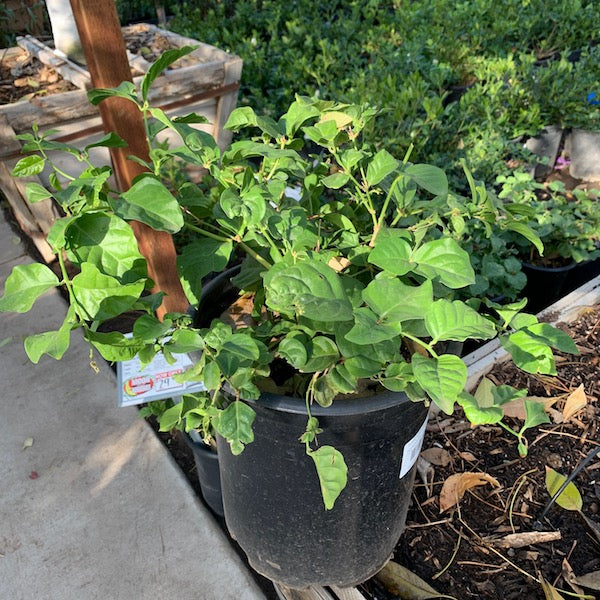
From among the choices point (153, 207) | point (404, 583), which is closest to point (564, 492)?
point (404, 583)

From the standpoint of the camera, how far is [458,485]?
1478 millimetres

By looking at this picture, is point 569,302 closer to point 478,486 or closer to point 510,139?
point 478,486

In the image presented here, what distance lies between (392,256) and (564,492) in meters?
1.01

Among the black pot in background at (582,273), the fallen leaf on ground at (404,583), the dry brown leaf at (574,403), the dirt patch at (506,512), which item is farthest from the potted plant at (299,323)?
the black pot in background at (582,273)

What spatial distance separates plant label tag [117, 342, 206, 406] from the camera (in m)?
1.53

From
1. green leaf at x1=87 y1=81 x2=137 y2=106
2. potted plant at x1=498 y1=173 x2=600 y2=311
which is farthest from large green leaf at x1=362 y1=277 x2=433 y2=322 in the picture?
potted plant at x1=498 y1=173 x2=600 y2=311

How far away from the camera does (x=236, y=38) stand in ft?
12.0

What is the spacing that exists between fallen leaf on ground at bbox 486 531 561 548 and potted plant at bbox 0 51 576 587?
34 cm

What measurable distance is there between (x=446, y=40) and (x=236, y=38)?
134 centimetres

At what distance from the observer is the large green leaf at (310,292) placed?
0.72 metres

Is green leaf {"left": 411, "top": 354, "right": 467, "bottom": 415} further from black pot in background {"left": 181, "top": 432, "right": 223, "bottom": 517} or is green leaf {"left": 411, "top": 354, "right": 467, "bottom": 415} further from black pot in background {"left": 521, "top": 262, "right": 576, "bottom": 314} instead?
black pot in background {"left": 521, "top": 262, "right": 576, "bottom": 314}

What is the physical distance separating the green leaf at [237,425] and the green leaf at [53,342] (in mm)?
238

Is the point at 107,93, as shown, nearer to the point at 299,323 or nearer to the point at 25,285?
the point at 25,285

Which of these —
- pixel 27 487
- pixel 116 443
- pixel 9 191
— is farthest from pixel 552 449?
pixel 9 191
